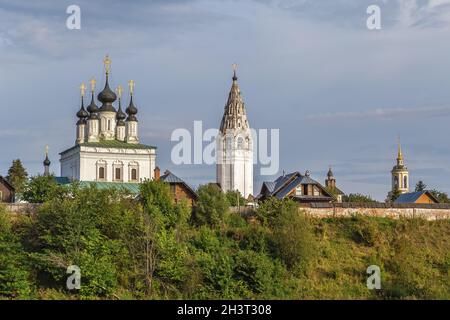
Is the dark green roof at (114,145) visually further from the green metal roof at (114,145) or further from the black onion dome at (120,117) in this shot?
the black onion dome at (120,117)

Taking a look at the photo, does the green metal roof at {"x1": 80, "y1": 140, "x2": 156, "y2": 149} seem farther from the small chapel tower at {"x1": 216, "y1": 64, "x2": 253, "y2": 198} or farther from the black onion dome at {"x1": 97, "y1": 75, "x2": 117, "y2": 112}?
the small chapel tower at {"x1": 216, "y1": 64, "x2": 253, "y2": 198}

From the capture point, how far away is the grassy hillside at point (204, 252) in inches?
1363

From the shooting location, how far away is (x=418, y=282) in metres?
35.7

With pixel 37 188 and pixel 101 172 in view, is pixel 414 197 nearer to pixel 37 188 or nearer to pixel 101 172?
pixel 37 188

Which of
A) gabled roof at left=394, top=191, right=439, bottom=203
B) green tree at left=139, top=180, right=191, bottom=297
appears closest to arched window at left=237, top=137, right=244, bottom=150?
gabled roof at left=394, top=191, right=439, bottom=203

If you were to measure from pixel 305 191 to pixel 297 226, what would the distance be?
11.8 metres

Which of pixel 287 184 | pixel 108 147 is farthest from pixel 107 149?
pixel 287 184

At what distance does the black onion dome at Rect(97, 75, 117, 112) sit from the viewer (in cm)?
6706

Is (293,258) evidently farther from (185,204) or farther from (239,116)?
(239,116)

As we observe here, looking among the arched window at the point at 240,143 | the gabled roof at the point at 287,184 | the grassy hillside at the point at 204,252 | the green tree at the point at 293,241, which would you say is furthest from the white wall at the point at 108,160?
the green tree at the point at 293,241

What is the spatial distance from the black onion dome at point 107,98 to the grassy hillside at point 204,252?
26.3m

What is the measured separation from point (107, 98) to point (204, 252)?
104 ft
